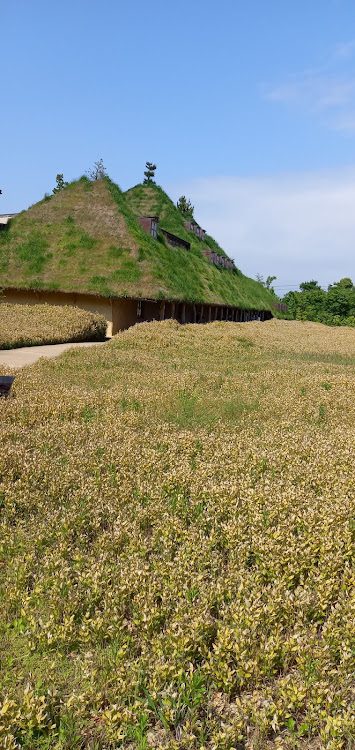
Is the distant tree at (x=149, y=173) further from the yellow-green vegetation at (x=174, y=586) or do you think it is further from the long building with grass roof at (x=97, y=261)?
the yellow-green vegetation at (x=174, y=586)

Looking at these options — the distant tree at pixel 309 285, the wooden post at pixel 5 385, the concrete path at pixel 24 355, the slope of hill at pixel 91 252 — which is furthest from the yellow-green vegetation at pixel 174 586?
the distant tree at pixel 309 285

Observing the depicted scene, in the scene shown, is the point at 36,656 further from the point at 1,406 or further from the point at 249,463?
the point at 1,406

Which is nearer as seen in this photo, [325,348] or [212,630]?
[212,630]

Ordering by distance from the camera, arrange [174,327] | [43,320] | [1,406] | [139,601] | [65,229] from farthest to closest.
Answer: [65,229] < [174,327] < [43,320] < [1,406] < [139,601]

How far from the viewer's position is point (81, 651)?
146 inches

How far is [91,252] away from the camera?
32688mm

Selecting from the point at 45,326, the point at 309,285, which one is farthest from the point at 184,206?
the point at 309,285

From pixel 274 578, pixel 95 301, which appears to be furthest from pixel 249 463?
pixel 95 301

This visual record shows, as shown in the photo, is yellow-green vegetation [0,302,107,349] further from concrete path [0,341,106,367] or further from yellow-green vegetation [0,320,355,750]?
yellow-green vegetation [0,320,355,750]

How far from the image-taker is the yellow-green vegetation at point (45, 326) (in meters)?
22.5

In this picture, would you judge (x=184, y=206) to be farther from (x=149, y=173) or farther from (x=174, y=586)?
(x=174, y=586)

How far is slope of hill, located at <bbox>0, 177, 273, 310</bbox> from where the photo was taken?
30734mm

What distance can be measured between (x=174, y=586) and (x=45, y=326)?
2202cm

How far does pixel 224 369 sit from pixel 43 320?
12.0 meters
